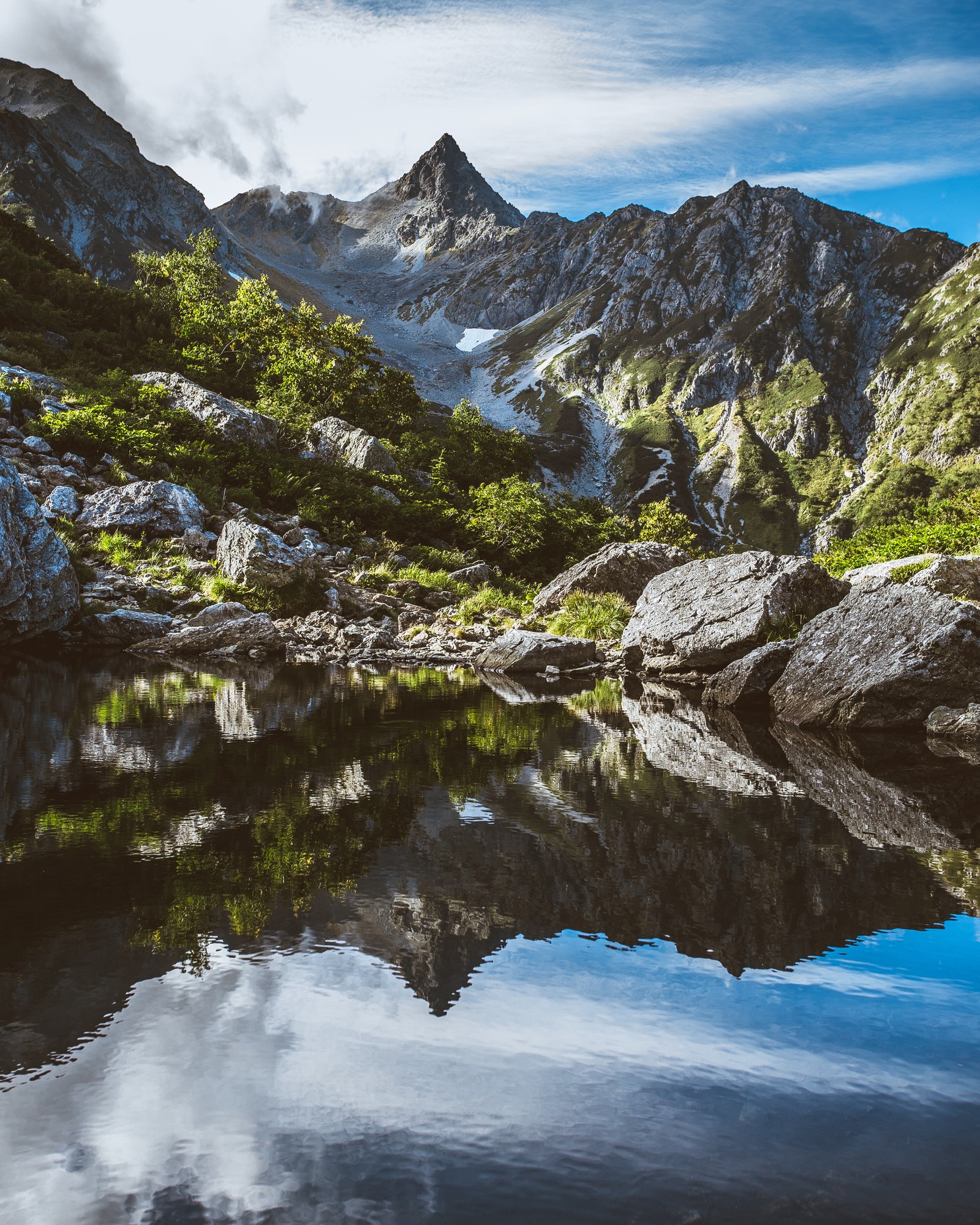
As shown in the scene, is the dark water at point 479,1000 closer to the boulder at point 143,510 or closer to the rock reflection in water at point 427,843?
the rock reflection in water at point 427,843

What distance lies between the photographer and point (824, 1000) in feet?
12.5

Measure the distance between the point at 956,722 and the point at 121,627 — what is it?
743 inches

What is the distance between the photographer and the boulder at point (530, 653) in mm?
19688

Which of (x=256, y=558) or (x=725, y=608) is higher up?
(x=256, y=558)

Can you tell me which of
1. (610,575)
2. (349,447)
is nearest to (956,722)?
(610,575)

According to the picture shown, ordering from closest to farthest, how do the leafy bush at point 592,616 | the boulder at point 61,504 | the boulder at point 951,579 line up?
the boulder at point 951,579 → the boulder at point 61,504 → the leafy bush at point 592,616

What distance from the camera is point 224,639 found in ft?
66.0

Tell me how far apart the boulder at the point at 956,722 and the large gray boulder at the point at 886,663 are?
363 mm

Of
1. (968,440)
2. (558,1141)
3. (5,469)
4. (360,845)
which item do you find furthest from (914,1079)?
(968,440)

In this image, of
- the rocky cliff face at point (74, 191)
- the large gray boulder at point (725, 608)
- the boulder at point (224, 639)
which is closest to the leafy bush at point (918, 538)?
the large gray boulder at point (725, 608)

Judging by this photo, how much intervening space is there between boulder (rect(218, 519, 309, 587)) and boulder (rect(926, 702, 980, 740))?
58.4ft

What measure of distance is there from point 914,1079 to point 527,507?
32.9 m

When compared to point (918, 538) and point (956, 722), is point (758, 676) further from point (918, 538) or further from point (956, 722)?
point (918, 538)

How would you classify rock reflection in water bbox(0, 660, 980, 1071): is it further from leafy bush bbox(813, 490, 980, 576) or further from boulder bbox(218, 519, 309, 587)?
leafy bush bbox(813, 490, 980, 576)
